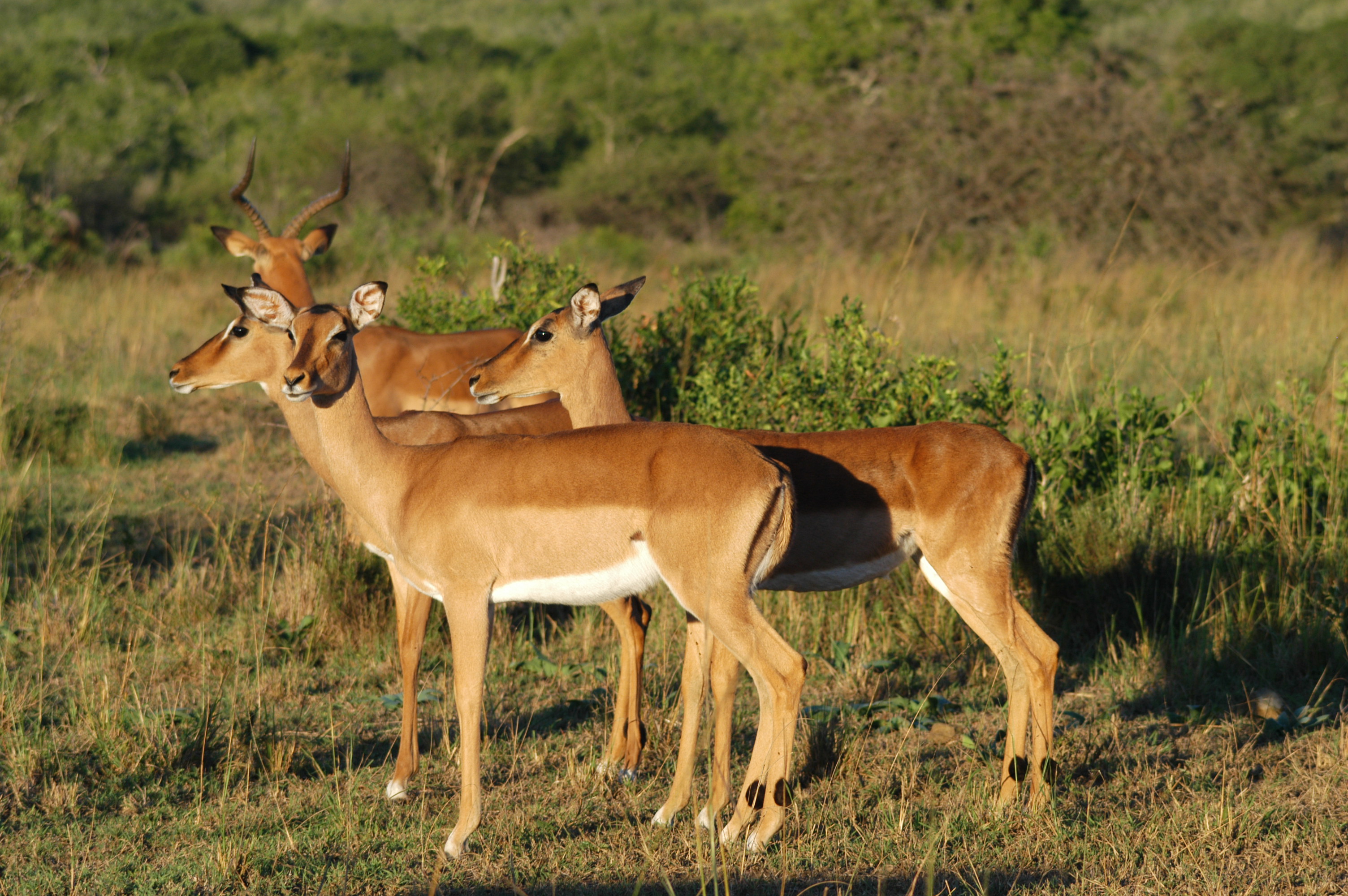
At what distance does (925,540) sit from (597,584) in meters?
1.19

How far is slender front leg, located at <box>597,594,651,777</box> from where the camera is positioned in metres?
4.52

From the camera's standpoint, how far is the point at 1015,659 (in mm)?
4254

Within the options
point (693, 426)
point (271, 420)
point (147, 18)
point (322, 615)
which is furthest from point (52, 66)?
point (693, 426)

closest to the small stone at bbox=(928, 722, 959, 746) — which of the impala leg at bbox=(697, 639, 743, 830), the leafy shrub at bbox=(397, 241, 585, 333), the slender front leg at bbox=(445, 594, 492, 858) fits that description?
the impala leg at bbox=(697, 639, 743, 830)

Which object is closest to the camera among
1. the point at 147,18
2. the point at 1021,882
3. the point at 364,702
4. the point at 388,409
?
the point at 1021,882

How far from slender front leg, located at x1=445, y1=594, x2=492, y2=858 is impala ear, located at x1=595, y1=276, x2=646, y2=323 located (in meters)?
1.58

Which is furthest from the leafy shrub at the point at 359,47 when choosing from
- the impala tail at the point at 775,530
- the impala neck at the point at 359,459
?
the impala tail at the point at 775,530

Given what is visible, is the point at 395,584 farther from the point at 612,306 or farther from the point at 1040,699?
the point at 1040,699

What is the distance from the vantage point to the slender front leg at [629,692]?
A: 452cm

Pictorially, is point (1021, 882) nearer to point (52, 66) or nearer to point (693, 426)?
point (693, 426)

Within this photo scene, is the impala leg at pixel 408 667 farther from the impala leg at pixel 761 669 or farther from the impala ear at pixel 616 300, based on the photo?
the impala ear at pixel 616 300

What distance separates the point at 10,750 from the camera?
4.36 m

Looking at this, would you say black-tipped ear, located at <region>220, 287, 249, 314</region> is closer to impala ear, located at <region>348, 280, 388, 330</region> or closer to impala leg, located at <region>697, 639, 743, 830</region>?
impala ear, located at <region>348, 280, 388, 330</region>

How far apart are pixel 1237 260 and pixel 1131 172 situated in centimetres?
178
